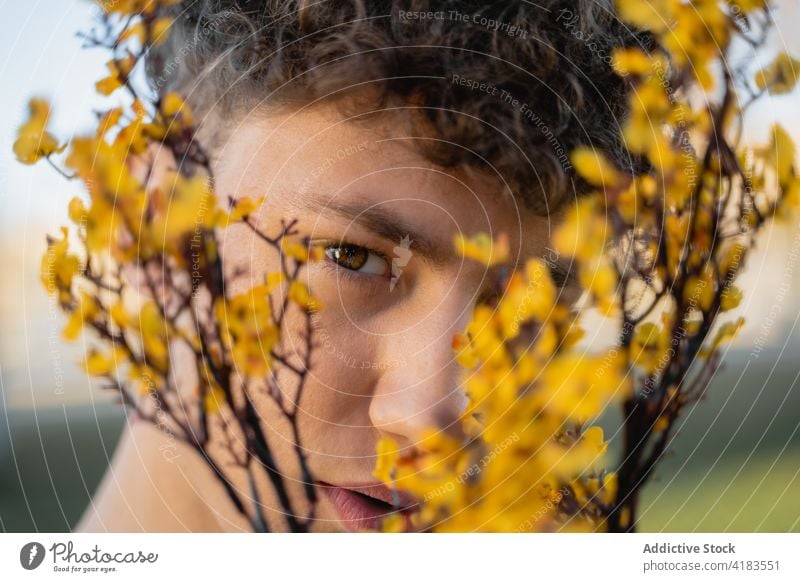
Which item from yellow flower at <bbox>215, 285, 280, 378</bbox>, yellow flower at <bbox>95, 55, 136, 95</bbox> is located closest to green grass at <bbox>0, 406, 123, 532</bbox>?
yellow flower at <bbox>215, 285, 280, 378</bbox>

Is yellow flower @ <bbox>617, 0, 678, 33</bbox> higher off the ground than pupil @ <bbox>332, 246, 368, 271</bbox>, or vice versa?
yellow flower @ <bbox>617, 0, 678, 33</bbox>

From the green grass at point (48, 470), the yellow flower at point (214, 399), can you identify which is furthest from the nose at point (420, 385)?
the green grass at point (48, 470)

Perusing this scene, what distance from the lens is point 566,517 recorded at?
581 millimetres

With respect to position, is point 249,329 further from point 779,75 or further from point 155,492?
point 779,75

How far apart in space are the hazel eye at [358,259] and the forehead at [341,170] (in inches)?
1.1

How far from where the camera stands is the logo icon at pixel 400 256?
54cm

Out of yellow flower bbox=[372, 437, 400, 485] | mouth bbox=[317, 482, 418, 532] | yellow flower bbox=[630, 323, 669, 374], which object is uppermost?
yellow flower bbox=[630, 323, 669, 374]

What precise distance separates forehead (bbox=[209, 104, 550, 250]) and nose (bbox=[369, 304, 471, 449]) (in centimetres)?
8

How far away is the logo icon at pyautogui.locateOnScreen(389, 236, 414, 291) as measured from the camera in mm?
535

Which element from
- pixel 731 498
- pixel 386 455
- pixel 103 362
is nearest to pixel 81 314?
pixel 103 362

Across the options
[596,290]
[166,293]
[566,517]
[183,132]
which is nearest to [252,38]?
[183,132]
